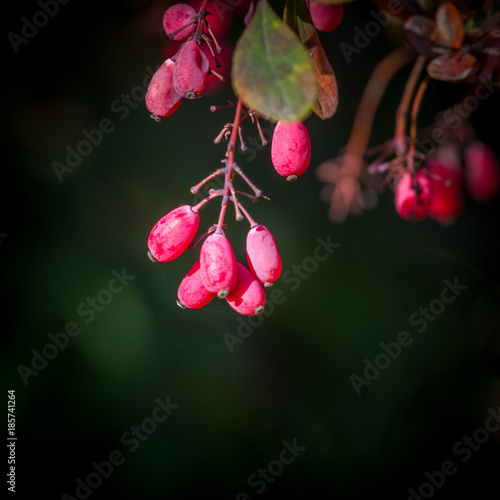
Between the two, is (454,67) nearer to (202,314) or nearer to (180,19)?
(180,19)

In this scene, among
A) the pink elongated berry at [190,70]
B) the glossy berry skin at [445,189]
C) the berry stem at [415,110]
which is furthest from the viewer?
the glossy berry skin at [445,189]

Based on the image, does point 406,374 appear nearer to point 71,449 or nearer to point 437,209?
point 437,209

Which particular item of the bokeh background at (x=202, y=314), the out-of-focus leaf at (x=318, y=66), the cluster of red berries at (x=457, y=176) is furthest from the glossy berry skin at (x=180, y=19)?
the cluster of red berries at (x=457, y=176)

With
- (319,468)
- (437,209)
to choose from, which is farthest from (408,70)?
(319,468)

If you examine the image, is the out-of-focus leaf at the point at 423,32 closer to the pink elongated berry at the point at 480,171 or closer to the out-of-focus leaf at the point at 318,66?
the out-of-focus leaf at the point at 318,66

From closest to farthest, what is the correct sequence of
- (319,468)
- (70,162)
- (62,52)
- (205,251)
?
(205,251), (62,52), (70,162), (319,468)

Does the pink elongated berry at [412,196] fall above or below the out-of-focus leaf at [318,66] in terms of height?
below

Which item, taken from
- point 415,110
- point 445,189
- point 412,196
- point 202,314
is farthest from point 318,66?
point 202,314
